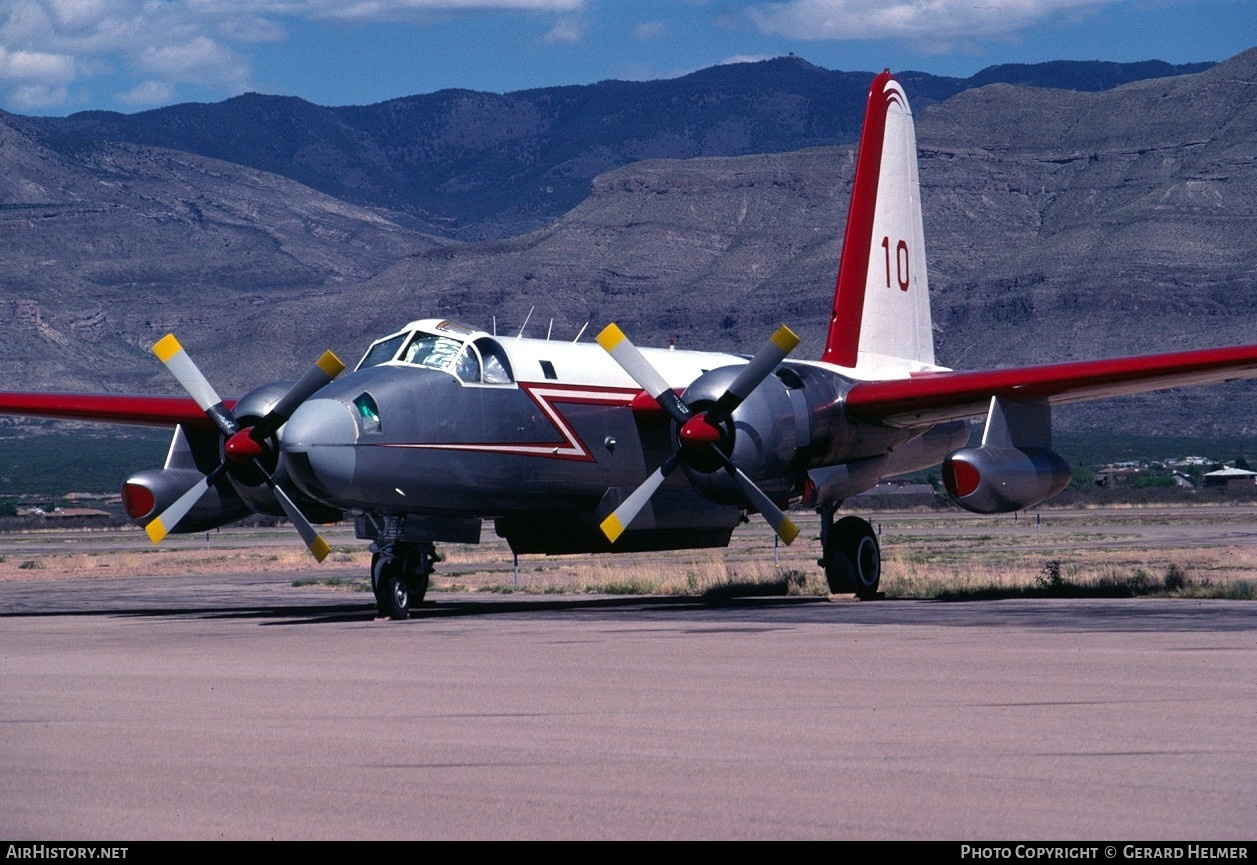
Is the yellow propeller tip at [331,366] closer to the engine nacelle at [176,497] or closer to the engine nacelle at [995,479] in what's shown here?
the engine nacelle at [176,497]

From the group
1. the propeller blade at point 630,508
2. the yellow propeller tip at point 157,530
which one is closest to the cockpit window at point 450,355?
the propeller blade at point 630,508

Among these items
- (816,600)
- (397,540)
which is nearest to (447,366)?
(397,540)

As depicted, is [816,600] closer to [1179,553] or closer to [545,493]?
A: [545,493]

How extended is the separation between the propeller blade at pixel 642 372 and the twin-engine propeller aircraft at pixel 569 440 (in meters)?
0.04

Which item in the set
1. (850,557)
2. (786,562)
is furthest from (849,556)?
(786,562)

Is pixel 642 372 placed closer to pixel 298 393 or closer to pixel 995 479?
pixel 298 393

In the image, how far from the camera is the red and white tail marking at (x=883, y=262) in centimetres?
3150

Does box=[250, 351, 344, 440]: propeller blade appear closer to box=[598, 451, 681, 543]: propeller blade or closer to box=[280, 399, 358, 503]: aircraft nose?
box=[280, 399, 358, 503]: aircraft nose

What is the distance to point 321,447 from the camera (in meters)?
23.5

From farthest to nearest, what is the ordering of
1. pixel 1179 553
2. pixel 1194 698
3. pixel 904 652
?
pixel 1179 553, pixel 904 652, pixel 1194 698

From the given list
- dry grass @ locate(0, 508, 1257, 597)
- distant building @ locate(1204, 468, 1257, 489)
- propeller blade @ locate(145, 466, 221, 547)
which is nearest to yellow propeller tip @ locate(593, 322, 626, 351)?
propeller blade @ locate(145, 466, 221, 547)

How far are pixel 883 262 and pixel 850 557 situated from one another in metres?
5.86

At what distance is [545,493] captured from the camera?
2695 cm

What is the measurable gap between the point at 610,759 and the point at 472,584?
28.4m
